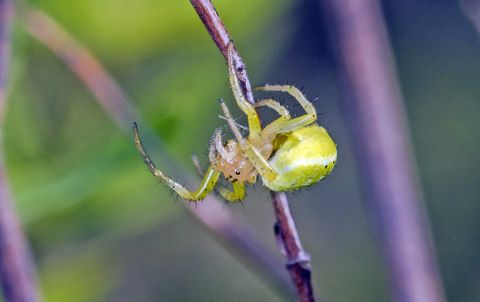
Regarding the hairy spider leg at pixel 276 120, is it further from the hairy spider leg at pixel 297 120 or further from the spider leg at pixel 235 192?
the spider leg at pixel 235 192

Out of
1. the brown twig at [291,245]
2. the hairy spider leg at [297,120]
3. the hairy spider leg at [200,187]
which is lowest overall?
the brown twig at [291,245]

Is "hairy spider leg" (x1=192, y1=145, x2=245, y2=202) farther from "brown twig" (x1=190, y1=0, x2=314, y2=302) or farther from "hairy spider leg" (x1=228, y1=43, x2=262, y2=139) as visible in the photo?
"brown twig" (x1=190, y1=0, x2=314, y2=302)

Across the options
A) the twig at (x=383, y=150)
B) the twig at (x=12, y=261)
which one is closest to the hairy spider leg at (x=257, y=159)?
the twig at (x=12, y=261)

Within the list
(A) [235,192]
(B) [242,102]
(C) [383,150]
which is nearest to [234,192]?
(A) [235,192]

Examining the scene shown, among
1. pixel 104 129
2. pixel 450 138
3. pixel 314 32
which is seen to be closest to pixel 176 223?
pixel 314 32

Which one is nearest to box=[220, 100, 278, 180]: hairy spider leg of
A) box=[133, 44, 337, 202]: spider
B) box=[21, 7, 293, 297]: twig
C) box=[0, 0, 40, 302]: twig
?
box=[133, 44, 337, 202]: spider

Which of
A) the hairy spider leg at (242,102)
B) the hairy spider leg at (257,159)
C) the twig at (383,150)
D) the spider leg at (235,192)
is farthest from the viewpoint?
the twig at (383,150)

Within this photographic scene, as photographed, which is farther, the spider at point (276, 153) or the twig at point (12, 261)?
the spider at point (276, 153)
